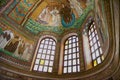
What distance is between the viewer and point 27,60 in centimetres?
1098

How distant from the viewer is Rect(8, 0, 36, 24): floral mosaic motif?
1274 centimetres

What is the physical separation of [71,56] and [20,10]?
6329mm

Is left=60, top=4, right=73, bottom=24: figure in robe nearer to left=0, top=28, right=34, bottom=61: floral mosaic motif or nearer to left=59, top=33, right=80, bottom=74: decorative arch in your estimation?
left=59, top=33, right=80, bottom=74: decorative arch

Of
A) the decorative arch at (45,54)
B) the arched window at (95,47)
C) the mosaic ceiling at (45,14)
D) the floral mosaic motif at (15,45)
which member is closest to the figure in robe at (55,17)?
the mosaic ceiling at (45,14)

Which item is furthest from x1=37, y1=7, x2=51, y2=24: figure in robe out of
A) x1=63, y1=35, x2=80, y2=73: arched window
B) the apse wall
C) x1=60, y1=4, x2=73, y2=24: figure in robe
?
x1=63, y1=35, x2=80, y2=73: arched window

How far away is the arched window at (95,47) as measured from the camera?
30.2 ft

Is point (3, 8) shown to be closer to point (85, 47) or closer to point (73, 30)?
point (73, 30)

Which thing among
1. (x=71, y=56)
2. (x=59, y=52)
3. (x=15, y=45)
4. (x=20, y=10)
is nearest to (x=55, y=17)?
(x=20, y=10)

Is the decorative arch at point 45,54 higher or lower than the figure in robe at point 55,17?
lower

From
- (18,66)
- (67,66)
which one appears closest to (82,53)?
(67,66)

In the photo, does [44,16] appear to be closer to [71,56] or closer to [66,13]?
[66,13]

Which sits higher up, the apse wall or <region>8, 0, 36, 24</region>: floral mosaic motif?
<region>8, 0, 36, 24</region>: floral mosaic motif

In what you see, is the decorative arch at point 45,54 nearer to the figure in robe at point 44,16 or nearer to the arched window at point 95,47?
the figure in robe at point 44,16

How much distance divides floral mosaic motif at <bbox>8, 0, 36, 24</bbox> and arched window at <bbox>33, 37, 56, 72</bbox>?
2.90m
